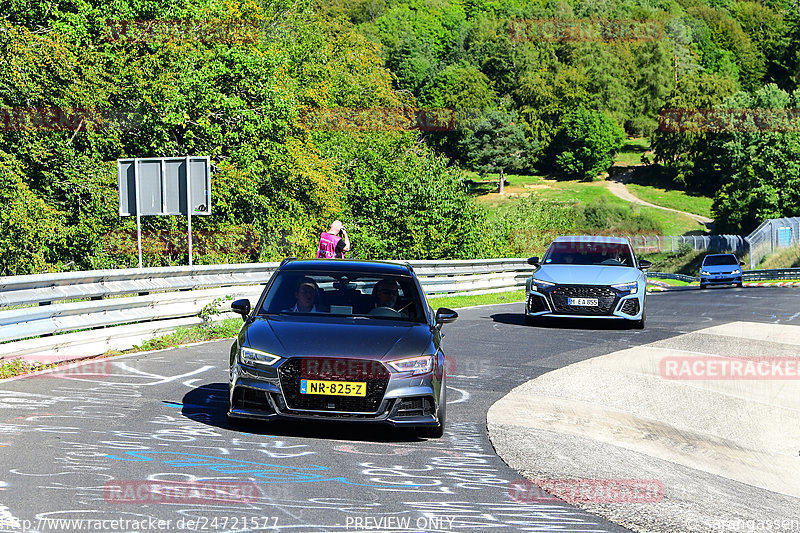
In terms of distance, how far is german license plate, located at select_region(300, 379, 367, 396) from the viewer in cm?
741

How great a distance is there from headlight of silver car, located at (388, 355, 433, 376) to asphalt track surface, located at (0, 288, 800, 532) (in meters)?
0.57

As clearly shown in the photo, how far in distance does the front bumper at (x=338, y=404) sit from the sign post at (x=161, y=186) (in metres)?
9.55

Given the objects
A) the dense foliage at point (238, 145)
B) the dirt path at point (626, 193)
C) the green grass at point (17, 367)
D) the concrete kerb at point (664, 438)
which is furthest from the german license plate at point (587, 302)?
the dirt path at point (626, 193)

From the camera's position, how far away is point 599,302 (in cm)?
1700

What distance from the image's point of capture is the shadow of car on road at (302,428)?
25.8 feet

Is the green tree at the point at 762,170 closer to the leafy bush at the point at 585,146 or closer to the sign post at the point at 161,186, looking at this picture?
the leafy bush at the point at 585,146

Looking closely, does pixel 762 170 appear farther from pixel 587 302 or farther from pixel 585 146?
pixel 587 302

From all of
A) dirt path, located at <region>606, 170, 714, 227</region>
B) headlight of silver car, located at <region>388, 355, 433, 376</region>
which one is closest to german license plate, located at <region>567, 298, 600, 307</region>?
headlight of silver car, located at <region>388, 355, 433, 376</region>

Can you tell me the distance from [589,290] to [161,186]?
7.32 m

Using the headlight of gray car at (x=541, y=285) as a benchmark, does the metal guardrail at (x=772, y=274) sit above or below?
below

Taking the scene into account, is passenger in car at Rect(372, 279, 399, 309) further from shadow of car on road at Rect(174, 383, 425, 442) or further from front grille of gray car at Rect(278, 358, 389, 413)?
front grille of gray car at Rect(278, 358, 389, 413)

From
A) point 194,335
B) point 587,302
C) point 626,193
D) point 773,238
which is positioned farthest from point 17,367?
point 626,193

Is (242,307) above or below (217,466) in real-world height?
above

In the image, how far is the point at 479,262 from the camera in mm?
28438
